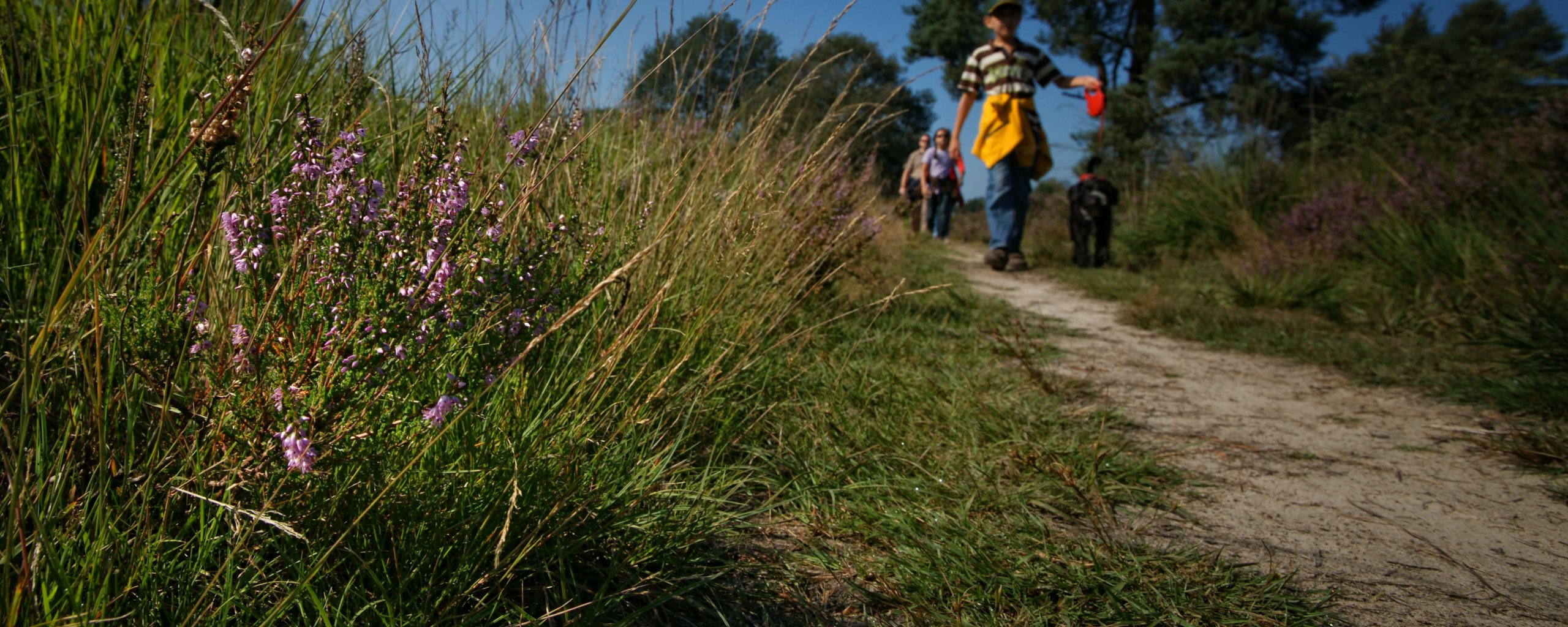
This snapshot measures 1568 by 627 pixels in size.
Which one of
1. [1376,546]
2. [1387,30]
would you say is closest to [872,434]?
[1376,546]

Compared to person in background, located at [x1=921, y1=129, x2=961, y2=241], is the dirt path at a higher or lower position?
lower

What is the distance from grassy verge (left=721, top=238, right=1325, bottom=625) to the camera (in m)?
1.41

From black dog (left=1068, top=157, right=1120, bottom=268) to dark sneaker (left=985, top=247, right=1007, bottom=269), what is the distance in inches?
41.8

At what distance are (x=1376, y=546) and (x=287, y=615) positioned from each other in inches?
78.3

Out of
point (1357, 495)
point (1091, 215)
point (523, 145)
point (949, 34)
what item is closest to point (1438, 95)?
point (1091, 215)

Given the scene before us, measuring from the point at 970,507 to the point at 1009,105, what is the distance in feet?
17.5

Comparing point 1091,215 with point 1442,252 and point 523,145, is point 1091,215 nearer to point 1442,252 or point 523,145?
point 1442,252

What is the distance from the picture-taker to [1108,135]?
71.1 feet

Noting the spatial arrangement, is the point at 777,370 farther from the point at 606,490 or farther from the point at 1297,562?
the point at 1297,562

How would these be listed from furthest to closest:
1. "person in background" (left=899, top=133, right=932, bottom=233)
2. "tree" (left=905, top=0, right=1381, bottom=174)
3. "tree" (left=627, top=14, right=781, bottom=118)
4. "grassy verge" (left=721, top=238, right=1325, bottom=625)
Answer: "tree" (left=905, top=0, right=1381, bottom=174)
"person in background" (left=899, top=133, right=932, bottom=233)
"tree" (left=627, top=14, right=781, bottom=118)
"grassy verge" (left=721, top=238, right=1325, bottom=625)

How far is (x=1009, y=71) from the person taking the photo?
645cm

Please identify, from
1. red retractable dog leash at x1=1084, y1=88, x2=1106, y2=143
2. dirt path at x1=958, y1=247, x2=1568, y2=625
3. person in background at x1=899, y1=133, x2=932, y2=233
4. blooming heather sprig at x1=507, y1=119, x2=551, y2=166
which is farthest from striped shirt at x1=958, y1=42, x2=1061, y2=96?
blooming heather sprig at x1=507, y1=119, x2=551, y2=166

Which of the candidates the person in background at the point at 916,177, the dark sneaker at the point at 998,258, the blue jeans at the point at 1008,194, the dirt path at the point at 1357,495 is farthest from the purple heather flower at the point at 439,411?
the person in background at the point at 916,177

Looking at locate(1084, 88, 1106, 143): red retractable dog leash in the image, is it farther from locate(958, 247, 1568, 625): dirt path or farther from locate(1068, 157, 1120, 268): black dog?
locate(958, 247, 1568, 625): dirt path
